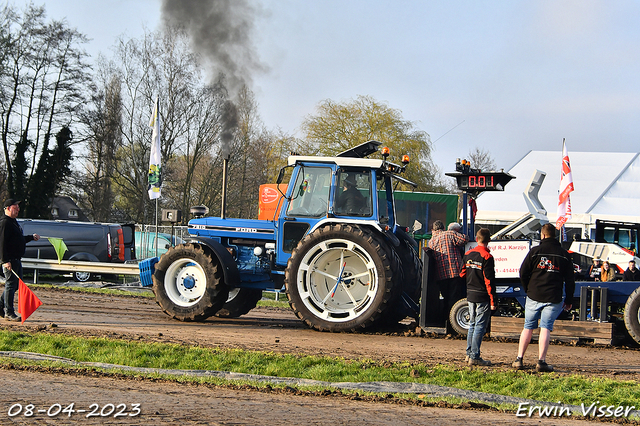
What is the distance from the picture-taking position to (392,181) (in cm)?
1073

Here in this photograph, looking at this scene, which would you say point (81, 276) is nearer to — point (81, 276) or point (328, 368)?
point (81, 276)

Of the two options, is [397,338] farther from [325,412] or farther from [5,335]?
[5,335]

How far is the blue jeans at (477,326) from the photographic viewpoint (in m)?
7.30

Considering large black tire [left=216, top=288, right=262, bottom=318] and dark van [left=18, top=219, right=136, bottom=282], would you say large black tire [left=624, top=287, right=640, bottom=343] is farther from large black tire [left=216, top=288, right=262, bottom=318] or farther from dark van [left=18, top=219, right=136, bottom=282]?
dark van [left=18, top=219, right=136, bottom=282]

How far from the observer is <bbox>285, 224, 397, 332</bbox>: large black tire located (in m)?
9.41

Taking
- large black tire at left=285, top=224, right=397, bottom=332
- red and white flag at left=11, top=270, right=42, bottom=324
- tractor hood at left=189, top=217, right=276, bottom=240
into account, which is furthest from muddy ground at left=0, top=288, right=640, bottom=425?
tractor hood at left=189, top=217, right=276, bottom=240

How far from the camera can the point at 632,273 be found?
11.8m

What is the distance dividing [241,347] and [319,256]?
2.20 metres

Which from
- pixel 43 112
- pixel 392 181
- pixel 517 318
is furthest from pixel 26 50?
pixel 517 318

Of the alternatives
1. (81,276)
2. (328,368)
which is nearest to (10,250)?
(328,368)

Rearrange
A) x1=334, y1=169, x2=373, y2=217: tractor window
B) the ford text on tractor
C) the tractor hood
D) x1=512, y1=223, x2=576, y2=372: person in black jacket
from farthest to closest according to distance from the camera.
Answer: the tractor hood
x1=334, y1=169, x2=373, y2=217: tractor window
the ford text on tractor
x1=512, y1=223, x2=576, y2=372: person in black jacket

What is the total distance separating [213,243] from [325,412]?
5699 millimetres

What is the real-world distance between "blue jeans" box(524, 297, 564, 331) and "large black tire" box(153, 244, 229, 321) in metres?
4.87

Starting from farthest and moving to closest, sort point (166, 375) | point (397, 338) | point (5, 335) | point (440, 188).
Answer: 1. point (440, 188)
2. point (397, 338)
3. point (5, 335)
4. point (166, 375)
